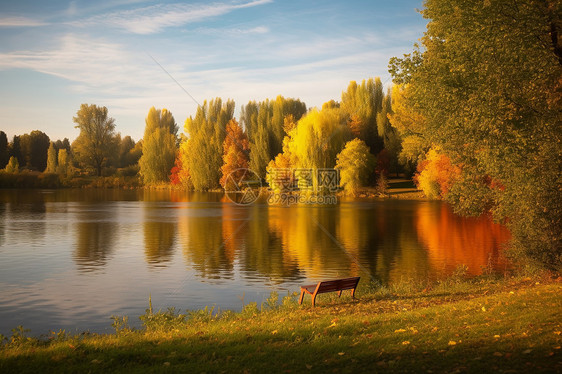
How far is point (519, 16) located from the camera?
1300 cm

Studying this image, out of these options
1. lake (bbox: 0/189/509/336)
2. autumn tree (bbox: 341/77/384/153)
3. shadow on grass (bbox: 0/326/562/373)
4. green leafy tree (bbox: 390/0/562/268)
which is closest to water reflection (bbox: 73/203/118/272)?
lake (bbox: 0/189/509/336)

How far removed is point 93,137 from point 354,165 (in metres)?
62.8

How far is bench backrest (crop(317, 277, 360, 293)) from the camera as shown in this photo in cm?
1216

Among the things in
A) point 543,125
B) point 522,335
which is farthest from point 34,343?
point 543,125

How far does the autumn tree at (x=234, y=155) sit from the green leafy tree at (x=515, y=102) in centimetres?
6465

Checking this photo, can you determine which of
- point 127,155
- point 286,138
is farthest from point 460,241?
point 127,155

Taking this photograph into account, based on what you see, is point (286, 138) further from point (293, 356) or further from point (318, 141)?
point (293, 356)

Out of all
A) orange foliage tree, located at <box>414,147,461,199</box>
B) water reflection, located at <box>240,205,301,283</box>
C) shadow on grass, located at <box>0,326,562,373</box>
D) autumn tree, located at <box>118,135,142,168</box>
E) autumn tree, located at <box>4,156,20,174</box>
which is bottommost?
water reflection, located at <box>240,205,301,283</box>

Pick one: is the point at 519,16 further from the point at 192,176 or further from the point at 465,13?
the point at 192,176

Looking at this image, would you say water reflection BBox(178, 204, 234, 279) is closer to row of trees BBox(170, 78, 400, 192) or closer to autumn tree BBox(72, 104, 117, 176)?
row of trees BBox(170, 78, 400, 192)

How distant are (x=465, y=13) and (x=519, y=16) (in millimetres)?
1831

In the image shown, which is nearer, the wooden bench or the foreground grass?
the foreground grass

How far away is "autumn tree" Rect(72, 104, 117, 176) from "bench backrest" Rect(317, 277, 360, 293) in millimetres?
96239

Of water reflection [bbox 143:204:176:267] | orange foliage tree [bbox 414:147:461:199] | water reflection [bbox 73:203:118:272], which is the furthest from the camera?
orange foliage tree [bbox 414:147:461:199]
